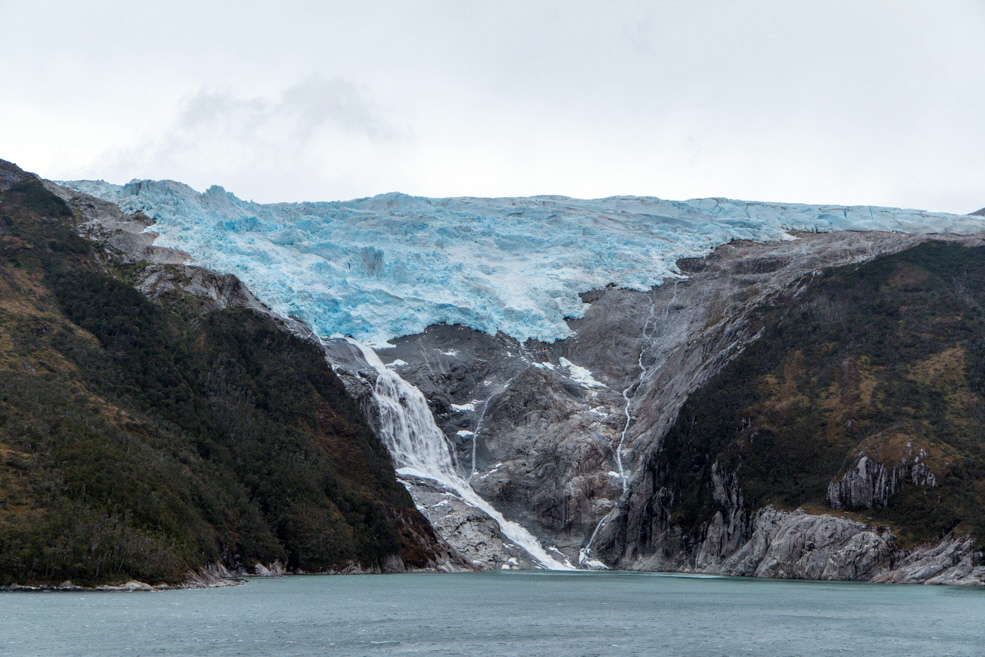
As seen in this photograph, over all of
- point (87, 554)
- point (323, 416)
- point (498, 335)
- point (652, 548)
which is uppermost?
point (498, 335)

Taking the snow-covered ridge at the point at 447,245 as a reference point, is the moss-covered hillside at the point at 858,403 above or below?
below

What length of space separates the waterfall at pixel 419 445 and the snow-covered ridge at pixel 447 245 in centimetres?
1309

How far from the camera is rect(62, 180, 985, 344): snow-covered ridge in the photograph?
142 m

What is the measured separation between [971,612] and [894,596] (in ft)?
43.8

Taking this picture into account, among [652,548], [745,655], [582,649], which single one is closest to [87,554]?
[582,649]

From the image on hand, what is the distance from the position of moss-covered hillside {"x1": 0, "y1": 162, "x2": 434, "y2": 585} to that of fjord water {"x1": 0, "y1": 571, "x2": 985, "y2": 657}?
207 inches

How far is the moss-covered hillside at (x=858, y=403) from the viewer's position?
303 feet

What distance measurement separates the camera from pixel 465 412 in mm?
134500

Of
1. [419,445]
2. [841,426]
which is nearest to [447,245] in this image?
[419,445]

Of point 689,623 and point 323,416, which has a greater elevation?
point 323,416

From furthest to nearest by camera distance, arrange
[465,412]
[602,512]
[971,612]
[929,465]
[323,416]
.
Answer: [465,412]
[602,512]
[323,416]
[929,465]
[971,612]

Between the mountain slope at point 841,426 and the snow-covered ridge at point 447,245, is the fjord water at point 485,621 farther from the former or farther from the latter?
the snow-covered ridge at point 447,245

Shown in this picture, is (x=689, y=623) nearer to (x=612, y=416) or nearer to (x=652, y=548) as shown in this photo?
(x=652, y=548)

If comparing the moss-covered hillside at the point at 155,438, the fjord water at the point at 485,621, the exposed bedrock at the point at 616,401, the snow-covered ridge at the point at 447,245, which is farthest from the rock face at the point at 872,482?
the snow-covered ridge at the point at 447,245
